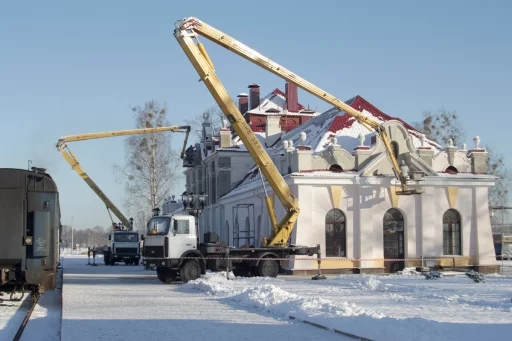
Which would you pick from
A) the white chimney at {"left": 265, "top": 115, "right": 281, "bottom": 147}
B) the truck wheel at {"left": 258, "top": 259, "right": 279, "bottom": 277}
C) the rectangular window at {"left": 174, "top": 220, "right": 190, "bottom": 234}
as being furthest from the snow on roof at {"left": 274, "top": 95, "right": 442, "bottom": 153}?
the rectangular window at {"left": 174, "top": 220, "right": 190, "bottom": 234}

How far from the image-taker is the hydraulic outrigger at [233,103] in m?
28.3

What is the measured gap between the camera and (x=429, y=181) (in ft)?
118

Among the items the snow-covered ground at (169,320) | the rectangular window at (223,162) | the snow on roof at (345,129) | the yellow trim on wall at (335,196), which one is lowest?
the snow-covered ground at (169,320)

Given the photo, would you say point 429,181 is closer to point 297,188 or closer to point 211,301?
point 297,188

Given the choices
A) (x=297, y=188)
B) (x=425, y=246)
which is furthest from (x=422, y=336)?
(x=425, y=246)

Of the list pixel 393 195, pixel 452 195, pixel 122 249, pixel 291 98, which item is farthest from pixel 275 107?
pixel 452 195

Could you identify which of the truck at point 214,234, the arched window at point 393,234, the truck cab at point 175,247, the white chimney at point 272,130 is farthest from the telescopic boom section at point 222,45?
the white chimney at point 272,130

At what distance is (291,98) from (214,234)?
2606cm

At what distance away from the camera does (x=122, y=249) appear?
50156 millimetres

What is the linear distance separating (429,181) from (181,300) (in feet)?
64.6

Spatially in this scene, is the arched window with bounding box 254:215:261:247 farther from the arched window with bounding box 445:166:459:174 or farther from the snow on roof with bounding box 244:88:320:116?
the snow on roof with bounding box 244:88:320:116

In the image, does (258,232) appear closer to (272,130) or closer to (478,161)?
(272,130)

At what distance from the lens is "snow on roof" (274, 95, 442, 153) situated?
3753cm

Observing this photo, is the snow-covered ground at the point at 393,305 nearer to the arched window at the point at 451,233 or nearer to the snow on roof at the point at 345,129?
the arched window at the point at 451,233
